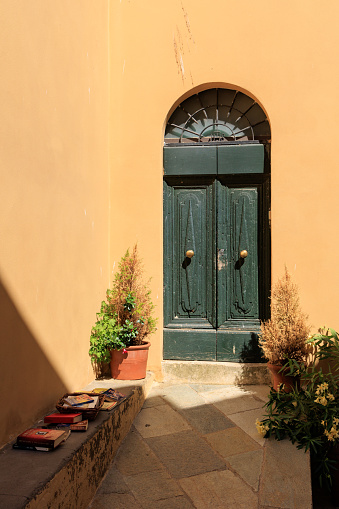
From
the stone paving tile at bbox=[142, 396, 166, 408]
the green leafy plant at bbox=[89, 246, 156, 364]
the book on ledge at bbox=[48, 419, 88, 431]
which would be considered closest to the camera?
the book on ledge at bbox=[48, 419, 88, 431]

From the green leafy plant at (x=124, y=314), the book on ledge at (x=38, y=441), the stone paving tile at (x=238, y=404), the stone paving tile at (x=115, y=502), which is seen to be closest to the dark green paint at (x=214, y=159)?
the green leafy plant at (x=124, y=314)

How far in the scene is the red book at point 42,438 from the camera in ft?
8.28

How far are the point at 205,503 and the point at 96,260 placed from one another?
251 cm

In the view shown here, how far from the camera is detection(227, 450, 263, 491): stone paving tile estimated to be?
9.78 ft

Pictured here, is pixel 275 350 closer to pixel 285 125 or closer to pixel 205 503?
pixel 205 503

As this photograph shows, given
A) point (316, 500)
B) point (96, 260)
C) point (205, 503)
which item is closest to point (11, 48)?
point (96, 260)

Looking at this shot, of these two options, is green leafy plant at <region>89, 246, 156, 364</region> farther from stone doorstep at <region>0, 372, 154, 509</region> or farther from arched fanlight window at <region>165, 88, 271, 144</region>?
arched fanlight window at <region>165, 88, 271, 144</region>

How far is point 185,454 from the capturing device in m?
3.31

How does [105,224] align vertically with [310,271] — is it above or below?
above

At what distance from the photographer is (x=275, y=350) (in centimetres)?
420

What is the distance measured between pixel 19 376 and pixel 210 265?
2.68 meters

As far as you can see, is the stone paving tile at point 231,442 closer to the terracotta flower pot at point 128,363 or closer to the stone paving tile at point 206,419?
the stone paving tile at point 206,419

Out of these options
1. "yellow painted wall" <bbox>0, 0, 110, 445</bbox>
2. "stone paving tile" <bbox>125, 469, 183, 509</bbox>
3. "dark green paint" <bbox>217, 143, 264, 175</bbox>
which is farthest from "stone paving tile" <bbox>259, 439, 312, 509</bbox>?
"dark green paint" <bbox>217, 143, 264, 175</bbox>

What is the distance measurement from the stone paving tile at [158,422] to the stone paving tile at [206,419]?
0.08m
